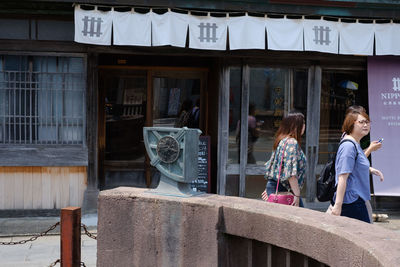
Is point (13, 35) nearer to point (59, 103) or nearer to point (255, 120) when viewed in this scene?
point (59, 103)

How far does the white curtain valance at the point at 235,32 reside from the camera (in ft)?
27.0

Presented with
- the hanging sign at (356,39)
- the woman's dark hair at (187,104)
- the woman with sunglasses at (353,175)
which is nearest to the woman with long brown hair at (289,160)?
the woman with sunglasses at (353,175)

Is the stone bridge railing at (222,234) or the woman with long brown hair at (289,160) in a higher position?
the woman with long brown hair at (289,160)

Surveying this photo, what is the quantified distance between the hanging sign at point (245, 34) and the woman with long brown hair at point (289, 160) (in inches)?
133

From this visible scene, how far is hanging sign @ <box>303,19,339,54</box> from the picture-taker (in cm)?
873

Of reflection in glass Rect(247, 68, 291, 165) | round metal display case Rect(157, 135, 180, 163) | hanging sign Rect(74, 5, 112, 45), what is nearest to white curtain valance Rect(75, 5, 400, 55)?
hanging sign Rect(74, 5, 112, 45)

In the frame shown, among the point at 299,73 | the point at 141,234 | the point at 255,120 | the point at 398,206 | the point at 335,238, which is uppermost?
the point at 299,73

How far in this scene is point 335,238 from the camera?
10.8ft

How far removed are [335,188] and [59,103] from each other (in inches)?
223

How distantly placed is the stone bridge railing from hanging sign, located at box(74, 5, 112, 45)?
4.06m

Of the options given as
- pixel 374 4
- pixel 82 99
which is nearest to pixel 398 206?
pixel 374 4

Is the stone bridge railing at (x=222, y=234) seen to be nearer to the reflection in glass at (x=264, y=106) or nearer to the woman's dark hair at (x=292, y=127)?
the woman's dark hair at (x=292, y=127)

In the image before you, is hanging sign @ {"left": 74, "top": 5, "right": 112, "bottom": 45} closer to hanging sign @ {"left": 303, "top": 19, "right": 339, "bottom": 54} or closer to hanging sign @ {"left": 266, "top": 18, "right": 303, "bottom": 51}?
hanging sign @ {"left": 266, "top": 18, "right": 303, "bottom": 51}

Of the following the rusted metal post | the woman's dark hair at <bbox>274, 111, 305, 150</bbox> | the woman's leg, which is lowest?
the rusted metal post
